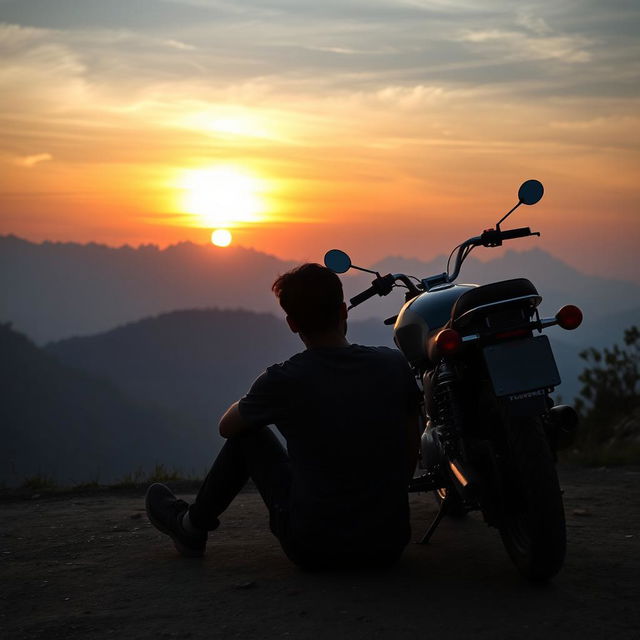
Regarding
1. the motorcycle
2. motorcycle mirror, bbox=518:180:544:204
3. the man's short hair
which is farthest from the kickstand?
motorcycle mirror, bbox=518:180:544:204

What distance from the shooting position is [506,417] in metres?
3.87

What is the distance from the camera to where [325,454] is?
12.9 ft

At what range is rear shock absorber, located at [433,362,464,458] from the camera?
424 centimetres

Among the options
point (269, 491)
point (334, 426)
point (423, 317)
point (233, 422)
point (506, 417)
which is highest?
point (423, 317)

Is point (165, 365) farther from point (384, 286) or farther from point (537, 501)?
point (537, 501)

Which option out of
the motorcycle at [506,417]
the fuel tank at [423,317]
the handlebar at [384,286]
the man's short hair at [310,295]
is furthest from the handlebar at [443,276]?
the man's short hair at [310,295]

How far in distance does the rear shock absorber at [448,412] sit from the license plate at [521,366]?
385 mm

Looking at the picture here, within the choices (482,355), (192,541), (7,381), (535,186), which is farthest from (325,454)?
(7,381)

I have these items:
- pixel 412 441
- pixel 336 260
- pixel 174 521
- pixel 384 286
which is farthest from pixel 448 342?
pixel 174 521

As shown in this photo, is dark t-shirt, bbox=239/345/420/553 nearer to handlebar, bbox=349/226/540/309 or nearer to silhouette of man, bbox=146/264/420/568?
silhouette of man, bbox=146/264/420/568

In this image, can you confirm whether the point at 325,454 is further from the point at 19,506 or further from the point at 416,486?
the point at 19,506

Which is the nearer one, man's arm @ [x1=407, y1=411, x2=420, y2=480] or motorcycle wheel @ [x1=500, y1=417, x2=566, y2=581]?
motorcycle wheel @ [x1=500, y1=417, x2=566, y2=581]

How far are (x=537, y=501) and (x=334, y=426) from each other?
0.88 metres

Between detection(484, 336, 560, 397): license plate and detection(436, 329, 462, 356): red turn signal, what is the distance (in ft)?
0.43
